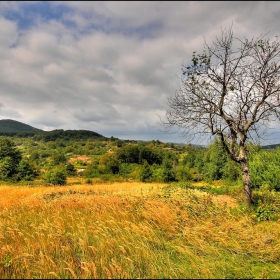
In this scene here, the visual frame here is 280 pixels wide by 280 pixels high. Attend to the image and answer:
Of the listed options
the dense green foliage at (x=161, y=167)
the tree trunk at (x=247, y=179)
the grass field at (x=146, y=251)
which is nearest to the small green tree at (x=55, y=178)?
the dense green foliage at (x=161, y=167)

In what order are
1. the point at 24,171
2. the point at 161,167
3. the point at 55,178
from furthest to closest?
the point at 161,167
the point at 24,171
the point at 55,178

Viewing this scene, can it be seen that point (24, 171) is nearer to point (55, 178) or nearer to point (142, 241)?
point (55, 178)

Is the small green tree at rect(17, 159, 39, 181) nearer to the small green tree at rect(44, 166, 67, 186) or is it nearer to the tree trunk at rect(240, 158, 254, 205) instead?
the small green tree at rect(44, 166, 67, 186)

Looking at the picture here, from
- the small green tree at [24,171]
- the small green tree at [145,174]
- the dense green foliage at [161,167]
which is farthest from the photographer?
the small green tree at [145,174]

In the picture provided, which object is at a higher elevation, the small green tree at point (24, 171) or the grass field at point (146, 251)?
the grass field at point (146, 251)

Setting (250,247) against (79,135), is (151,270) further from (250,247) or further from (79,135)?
(79,135)

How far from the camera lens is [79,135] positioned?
197m

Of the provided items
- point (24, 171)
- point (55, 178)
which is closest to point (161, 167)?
point (55, 178)

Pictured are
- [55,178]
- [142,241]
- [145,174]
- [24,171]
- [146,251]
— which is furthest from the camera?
[145,174]

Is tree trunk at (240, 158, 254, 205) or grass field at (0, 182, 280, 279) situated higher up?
tree trunk at (240, 158, 254, 205)

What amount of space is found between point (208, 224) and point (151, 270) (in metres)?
2.99

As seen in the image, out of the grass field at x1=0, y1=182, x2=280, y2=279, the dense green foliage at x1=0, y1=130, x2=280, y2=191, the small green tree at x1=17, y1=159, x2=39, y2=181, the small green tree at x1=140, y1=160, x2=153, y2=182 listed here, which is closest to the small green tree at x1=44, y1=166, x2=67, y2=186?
the dense green foliage at x1=0, y1=130, x2=280, y2=191

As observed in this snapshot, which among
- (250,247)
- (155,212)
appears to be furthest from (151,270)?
(155,212)

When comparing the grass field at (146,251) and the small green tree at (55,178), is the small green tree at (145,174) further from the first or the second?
the grass field at (146,251)
